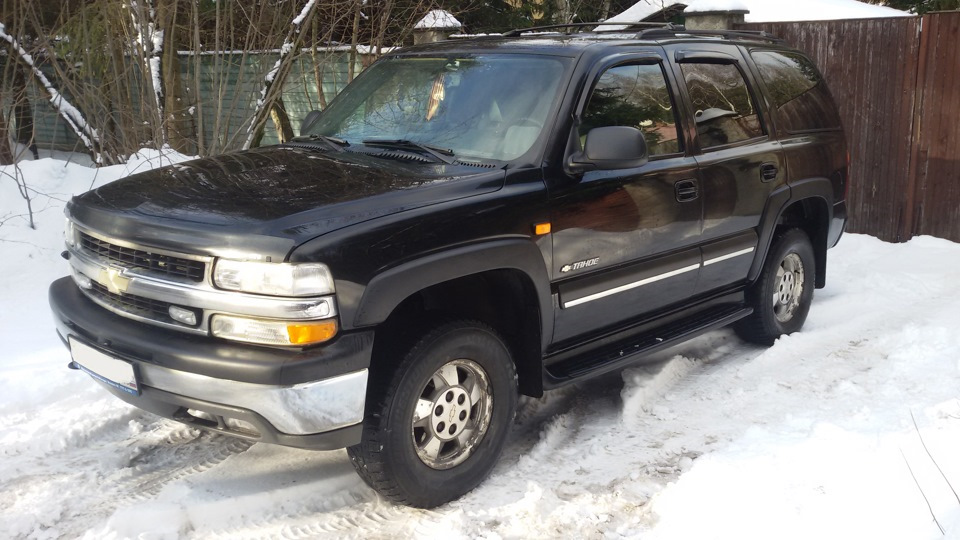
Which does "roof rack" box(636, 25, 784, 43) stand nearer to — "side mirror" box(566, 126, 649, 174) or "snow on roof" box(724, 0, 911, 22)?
"side mirror" box(566, 126, 649, 174)

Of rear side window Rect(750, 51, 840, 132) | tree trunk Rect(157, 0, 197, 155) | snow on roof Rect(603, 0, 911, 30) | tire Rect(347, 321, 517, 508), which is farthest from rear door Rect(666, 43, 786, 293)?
snow on roof Rect(603, 0, 911, 30)

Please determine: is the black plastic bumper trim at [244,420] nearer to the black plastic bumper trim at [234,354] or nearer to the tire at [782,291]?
the black plastic bumper trim at [234,354]

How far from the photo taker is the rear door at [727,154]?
5.02m

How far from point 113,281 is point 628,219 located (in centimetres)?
236

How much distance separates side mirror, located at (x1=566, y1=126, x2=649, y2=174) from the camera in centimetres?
406

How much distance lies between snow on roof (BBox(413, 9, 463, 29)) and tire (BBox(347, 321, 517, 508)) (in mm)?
6292

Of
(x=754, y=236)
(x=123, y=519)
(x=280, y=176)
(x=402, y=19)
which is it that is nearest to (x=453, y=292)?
(x=280, y=176)

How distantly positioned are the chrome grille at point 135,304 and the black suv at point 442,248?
1cm

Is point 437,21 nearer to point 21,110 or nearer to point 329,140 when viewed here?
point 21,110

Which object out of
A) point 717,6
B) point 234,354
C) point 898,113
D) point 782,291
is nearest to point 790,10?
point 717,6

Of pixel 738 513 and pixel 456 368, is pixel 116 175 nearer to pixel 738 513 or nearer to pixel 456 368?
pixel 456 368

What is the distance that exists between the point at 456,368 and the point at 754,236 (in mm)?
2435

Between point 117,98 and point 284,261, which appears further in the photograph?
point 117,98

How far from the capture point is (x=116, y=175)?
7.86 m
